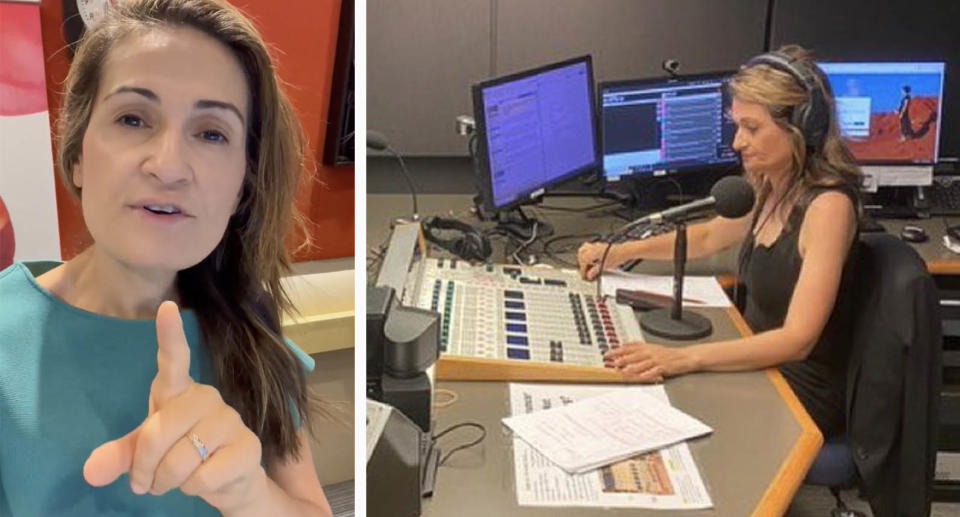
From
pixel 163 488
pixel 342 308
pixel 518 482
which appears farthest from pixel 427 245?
pixel 163 488

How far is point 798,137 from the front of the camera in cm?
205

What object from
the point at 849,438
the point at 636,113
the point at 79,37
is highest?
the point at 79,37

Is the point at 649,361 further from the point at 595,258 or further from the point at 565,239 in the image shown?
the point at 565,239

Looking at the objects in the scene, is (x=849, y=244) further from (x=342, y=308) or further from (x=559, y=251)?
(x=342, y=308)

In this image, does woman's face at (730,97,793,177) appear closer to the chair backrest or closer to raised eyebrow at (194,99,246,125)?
the chair backrest

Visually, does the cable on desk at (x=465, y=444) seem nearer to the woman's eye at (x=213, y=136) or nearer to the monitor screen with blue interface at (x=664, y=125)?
the woman's eye at (x=213, y=136)

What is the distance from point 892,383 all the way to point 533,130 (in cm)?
104

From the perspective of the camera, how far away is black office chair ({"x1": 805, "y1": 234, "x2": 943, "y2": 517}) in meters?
1.69

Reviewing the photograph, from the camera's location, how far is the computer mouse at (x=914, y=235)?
2.52m

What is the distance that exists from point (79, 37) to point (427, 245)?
1.58 meters

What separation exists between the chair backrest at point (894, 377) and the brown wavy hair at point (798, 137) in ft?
0.85

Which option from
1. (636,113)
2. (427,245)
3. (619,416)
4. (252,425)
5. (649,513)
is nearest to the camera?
(252,425)

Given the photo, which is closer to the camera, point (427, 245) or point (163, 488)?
point (163, 488)

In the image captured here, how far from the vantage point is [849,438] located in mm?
1831
